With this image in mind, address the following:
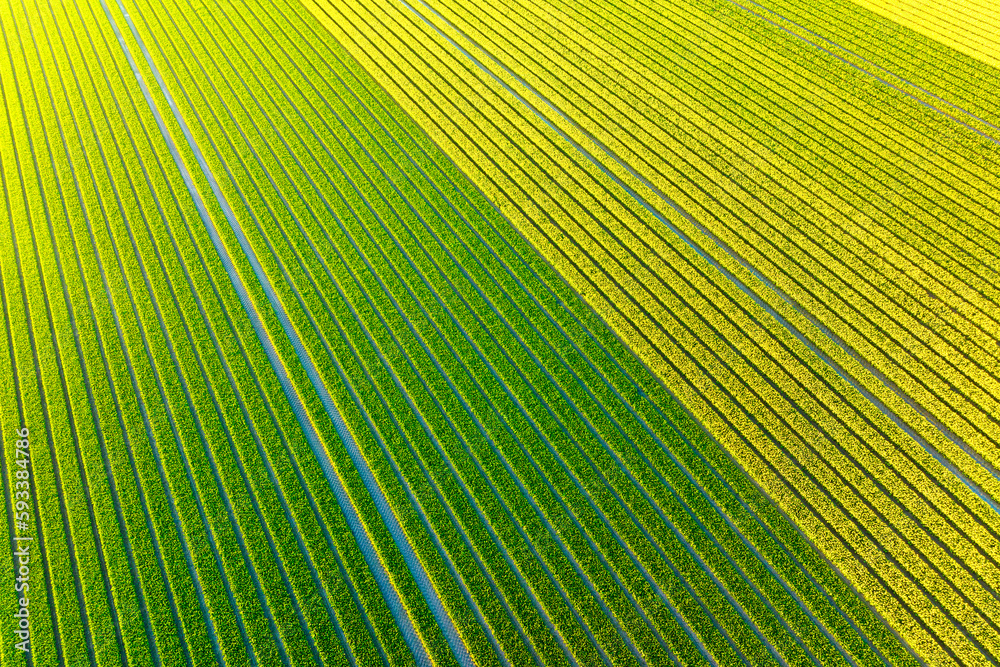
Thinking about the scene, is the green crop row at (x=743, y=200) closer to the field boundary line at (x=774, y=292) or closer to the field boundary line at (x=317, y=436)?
the field boundary line at (x=774, y=292)

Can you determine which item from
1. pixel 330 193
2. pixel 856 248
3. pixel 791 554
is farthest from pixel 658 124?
pixel 791 554

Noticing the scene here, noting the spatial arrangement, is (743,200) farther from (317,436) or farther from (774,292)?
(317,436)

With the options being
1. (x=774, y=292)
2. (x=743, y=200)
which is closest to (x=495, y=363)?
(x=774, y=292)

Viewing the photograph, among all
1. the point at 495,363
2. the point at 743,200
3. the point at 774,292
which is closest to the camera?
the point at 495,363

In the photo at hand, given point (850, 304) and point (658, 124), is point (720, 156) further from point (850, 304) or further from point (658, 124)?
point (850, 304)

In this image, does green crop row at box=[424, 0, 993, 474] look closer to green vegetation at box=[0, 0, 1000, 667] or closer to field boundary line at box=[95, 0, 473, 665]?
green vegetation at box=[0, 0, 1000, 667]

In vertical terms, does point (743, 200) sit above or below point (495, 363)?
above
